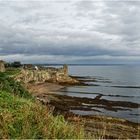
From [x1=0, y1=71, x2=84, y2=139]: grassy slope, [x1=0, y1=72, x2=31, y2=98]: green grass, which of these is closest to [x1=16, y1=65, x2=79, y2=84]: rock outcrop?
[x1=0, y1=72, x2=31, y2=98]: green grass

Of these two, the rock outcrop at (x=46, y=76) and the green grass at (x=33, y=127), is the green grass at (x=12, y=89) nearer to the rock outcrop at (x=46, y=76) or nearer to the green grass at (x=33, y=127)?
the green grass at (x=33, y=127)

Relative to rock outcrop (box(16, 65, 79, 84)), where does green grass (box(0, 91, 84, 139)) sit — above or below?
above

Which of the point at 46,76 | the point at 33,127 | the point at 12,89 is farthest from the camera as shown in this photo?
the point at 46,76

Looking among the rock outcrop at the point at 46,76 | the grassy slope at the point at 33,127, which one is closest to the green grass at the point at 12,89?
the grassy slope at the point at 33,127

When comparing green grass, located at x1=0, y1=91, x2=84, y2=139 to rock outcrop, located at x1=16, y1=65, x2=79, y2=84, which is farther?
rock outcrop, located at x1=16, y1=65, x2=79, y2=84

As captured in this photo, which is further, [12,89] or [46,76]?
[46,76]

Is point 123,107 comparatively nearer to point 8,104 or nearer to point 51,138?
point 8,104

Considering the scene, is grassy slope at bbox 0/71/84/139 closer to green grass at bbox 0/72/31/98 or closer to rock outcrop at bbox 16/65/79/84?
green grass at bbox 0/72/31/98

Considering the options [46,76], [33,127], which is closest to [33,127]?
[33,127]

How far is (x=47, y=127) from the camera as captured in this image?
8.00 m

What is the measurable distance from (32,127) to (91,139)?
1562 millimetres

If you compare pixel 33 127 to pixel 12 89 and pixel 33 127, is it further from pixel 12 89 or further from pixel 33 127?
pixel 12 89

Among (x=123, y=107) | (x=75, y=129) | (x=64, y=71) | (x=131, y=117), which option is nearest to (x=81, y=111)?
(x=131, y=117)

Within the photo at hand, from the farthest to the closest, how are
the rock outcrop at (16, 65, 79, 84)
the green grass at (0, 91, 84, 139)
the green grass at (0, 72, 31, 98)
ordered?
1. the rock outcrop at (16, 65, 79, 84)
2. the green grass at (0, 72, 31, 98)
3. the green grass at (0, 91, 84, 139)
